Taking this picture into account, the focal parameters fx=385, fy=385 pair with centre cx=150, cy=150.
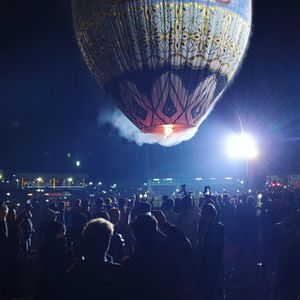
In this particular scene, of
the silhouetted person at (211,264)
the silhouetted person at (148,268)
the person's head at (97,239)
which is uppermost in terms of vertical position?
the person's head at (97,239)

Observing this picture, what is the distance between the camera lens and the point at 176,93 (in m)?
15.3

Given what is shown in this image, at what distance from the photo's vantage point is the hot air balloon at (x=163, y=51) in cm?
1391

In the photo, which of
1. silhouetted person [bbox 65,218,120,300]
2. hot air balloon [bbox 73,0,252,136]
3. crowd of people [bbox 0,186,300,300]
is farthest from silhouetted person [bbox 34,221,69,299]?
hot air balloon [bbox 73,0,252,136]

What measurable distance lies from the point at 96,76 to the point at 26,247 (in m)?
7.99

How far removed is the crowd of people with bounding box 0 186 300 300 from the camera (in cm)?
347

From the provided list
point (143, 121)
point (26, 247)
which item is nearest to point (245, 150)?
point (143, 121)

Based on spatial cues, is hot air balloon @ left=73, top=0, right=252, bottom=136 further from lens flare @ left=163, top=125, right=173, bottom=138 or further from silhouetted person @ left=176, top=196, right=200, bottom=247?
silhouetted person @ left=176, top=196, right=200, bottom=247

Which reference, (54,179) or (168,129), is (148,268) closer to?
(168,129)

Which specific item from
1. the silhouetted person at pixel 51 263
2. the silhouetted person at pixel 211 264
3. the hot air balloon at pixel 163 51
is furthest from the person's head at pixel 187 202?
the hot air balloon at pixel 163 51

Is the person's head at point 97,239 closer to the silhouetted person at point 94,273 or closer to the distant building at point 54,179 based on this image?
the silhouetted person at point 94,273

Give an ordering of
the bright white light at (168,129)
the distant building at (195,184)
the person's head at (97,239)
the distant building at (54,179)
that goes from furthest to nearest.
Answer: the distant building at (54,179)
the distant building at (195,184)
the bright white light at (168,129)
the person's head at (97,239)

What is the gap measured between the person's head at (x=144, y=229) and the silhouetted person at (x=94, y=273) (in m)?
0.32

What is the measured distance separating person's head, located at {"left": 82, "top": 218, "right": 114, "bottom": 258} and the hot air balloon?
11499mm

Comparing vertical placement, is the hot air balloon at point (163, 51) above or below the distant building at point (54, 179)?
above
